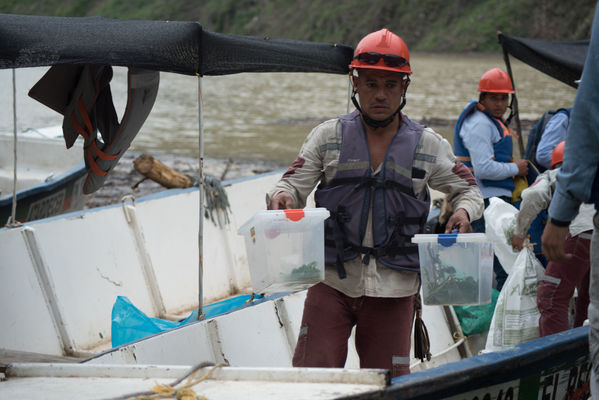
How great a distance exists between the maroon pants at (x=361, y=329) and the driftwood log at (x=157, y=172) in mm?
4815

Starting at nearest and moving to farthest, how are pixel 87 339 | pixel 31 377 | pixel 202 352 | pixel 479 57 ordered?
pixel 31 377 < pixel 202 352 < pixel 87 339 < pixel 479 57

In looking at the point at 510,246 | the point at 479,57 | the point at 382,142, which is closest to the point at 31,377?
the point at 382,142

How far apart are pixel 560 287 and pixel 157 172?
471cm

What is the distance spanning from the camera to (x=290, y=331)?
4668 millimetres

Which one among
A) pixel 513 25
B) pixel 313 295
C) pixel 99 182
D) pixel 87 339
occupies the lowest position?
pixel 87 339

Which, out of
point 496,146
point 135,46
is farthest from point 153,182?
point 135,46

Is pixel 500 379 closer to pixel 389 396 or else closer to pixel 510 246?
pixel 389 396

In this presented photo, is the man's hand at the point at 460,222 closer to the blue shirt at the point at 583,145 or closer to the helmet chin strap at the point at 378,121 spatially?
the helmet chin strap at the point at 378,121

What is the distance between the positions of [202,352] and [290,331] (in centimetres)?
70

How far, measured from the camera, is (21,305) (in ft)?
16.8

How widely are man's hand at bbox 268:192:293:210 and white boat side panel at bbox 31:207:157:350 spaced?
264cm

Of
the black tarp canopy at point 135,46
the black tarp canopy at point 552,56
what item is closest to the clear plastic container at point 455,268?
the black tarp canopy at point 135,46

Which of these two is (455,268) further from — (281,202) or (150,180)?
(150,180)

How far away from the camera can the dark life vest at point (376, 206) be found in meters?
3.15
